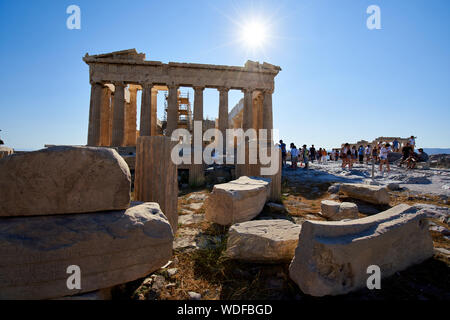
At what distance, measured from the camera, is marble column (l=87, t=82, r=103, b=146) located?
1585 centimetres

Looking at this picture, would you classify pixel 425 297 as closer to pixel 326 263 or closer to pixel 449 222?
pixel 326 263

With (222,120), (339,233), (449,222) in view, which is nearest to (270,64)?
(222,120)

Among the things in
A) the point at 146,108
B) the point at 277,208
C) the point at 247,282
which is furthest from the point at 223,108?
the point at 247,282

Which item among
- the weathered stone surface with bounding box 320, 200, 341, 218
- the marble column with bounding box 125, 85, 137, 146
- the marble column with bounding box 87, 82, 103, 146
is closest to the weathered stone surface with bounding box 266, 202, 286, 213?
the weathered stone surface with bounding box 320, 200, 341, 218

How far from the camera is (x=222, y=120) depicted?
17.6 metres

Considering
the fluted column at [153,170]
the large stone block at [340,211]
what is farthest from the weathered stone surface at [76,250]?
the large stone block at [340,211]

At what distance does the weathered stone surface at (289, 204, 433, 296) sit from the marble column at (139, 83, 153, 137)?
52.6ft

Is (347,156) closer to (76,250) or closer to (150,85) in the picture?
(76,250)

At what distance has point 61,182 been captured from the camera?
6.12 feet

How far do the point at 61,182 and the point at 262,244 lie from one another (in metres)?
2.27

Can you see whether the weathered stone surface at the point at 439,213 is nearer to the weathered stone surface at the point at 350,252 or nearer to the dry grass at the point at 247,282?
the dry grass at the point at 247,282

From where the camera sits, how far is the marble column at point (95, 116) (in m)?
15.9

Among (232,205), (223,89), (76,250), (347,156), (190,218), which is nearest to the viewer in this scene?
(76,250)
